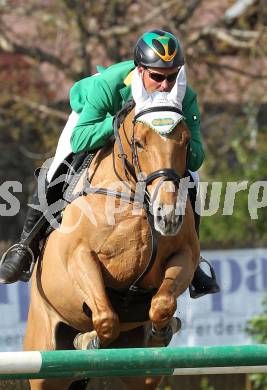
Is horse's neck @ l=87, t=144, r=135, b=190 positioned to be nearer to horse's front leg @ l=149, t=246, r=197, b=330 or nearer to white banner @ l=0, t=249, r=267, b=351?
horse's front leg @ l=149, t=246, r=197, b=330

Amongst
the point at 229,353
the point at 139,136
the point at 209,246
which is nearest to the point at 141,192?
the point at 139,136

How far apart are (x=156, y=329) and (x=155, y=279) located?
11.3 inches

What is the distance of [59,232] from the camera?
19.2 feet

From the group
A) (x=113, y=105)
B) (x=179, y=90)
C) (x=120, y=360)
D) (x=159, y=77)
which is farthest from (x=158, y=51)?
(x=120, y=360)

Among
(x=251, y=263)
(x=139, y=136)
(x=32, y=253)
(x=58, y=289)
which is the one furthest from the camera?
(x=251, y=263)

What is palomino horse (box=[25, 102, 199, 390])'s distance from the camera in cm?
514

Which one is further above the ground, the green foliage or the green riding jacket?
the green riding jacket

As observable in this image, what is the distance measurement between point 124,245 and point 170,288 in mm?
355

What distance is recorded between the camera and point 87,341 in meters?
5.57

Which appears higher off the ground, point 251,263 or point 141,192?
point 141,192

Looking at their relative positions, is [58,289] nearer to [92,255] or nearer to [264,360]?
[92,255]

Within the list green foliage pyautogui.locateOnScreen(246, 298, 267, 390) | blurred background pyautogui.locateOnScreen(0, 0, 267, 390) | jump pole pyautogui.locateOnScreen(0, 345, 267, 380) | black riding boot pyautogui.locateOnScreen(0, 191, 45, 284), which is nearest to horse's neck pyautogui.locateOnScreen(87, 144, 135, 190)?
black riding boot pyautogui.locateOnScreen(0, 191, 45, 284)

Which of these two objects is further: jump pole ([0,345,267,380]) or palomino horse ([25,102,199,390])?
palomino horse ([25,102,199,390])

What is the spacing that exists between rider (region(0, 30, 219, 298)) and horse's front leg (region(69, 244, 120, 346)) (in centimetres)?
Result: 69
